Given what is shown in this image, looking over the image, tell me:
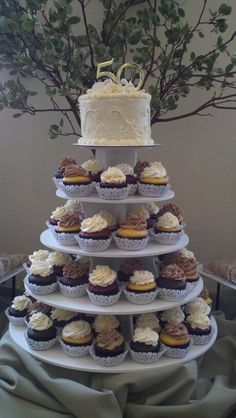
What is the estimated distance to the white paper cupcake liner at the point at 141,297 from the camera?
121 cm

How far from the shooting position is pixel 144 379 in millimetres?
1152

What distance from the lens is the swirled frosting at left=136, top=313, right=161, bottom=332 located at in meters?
1.27

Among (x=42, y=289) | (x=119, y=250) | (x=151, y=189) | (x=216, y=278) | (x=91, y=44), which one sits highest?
(x=91, y=44)

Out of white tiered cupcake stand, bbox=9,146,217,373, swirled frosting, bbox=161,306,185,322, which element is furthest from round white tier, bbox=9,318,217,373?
swirled frosting, bbox=161,306,185,322

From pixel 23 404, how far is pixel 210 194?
4.25 feet

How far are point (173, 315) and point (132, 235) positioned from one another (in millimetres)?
305

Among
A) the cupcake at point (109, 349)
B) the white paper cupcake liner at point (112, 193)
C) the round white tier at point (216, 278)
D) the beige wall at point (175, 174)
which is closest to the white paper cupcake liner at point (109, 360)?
the cupcake at point (109, 349)

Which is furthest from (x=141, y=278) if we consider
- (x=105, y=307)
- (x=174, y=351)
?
(x=174, y=351)

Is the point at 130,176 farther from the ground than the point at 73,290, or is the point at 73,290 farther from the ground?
the point at 130,176

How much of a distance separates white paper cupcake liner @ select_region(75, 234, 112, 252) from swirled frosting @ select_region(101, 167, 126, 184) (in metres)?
0.17

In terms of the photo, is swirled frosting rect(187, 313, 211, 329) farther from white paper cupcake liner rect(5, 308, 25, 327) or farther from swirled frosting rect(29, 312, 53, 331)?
white paper cupcake liner rect(5, 308, 25, 327)

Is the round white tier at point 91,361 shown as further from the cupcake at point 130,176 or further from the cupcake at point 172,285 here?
the cupcake at point 130,176

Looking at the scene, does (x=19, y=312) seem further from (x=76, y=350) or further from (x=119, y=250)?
(x=119, y=250)

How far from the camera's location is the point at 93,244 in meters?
1.18
